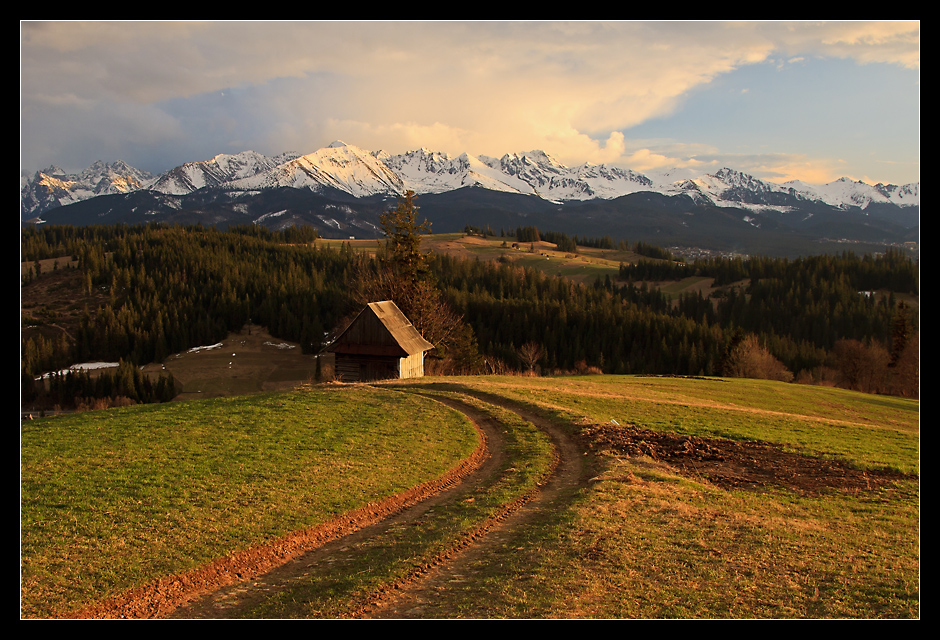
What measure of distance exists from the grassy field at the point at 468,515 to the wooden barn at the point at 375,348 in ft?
61.4

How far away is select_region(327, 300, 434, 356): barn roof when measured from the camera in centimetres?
4419

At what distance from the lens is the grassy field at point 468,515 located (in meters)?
9.48

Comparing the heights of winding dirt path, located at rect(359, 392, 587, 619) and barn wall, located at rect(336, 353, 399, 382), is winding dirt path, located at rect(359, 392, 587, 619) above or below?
above

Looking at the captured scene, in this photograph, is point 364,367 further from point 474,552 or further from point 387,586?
point 387,586

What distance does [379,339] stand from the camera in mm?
44531

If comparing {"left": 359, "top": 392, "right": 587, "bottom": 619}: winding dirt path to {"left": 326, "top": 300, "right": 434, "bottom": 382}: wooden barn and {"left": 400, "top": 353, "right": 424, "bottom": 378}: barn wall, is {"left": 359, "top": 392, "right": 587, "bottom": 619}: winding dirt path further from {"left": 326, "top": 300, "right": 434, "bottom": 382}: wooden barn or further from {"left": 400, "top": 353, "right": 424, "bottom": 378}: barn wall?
{"left": 400, "top": 353, "right": 424, "bottom": 378}: barn wall

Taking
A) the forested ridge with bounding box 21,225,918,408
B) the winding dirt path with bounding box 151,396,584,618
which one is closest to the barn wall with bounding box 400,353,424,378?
the forested ridge with bounding box 21,225,918,408

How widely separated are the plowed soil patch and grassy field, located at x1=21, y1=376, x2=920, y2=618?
557mm

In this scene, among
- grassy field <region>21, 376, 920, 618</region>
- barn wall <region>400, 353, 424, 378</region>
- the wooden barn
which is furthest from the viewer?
barn wall <region>400, 353, 424, 378</region>

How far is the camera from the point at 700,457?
66.7 feet

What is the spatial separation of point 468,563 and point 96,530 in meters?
8.02

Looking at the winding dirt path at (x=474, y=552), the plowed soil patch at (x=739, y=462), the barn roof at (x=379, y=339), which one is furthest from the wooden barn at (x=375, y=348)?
the winding dirt path at (x=474, y=552)

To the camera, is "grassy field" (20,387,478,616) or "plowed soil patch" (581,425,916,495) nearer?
"grassy field" (20,387,478,616)

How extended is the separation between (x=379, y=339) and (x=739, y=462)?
30.4m
